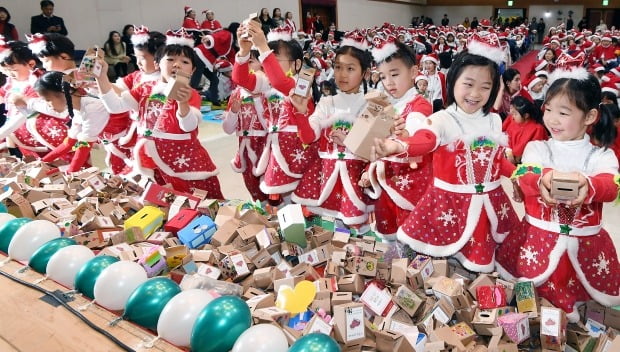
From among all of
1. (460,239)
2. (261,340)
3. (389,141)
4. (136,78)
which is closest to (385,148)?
(389,141)

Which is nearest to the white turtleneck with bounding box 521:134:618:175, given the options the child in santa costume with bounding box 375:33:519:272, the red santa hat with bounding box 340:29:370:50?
the child in santa costume with bounding box 375:33:519:272

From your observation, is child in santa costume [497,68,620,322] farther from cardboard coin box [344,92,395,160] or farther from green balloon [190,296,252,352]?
green balloon [190,296,252,352]

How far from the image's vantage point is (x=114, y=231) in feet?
7.95

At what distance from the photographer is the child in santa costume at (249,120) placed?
3.13 metres

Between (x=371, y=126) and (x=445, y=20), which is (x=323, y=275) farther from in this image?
(x=445, y=20)

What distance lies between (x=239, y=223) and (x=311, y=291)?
27.5 inches

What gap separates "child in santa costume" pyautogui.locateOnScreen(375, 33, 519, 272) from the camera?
1933 mm

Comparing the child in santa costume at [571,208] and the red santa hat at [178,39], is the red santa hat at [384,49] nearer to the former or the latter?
the child in santa costume at [571,208]

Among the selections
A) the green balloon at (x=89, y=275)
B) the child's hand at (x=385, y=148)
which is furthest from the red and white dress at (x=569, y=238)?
the green balloon at (x=89, y=275)

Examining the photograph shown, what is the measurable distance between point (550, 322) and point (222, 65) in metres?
8.97

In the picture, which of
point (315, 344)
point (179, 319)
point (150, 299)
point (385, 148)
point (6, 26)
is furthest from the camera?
point (6, 26)

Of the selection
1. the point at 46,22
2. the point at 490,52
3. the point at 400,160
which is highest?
the point at 46,22

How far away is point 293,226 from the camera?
2164 mm

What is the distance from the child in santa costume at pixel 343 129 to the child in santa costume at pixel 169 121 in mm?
760
